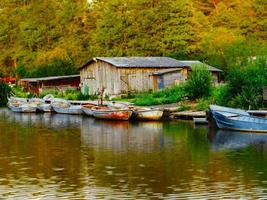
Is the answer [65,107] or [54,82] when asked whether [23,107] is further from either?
[54,82]

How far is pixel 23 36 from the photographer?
11088 cm

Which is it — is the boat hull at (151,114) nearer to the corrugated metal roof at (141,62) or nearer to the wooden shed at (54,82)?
the corrugated metal roof at (141,62)

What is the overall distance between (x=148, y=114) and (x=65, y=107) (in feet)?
47.2

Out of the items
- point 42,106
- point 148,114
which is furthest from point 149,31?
point 148,114

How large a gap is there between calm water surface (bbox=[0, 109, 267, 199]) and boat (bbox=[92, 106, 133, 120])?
3.52m

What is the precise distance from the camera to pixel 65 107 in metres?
65.2

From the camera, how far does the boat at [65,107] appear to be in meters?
63.1

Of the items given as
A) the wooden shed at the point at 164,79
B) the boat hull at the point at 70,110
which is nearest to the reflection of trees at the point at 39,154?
the boat hull at the point at 70,110

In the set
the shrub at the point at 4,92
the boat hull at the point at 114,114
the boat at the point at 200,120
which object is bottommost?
the boat at the point at 200,120

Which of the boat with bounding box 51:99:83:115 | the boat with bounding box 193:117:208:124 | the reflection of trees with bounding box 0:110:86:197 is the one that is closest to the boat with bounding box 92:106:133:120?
the reflection of trees with bounding box 0:110:86:197

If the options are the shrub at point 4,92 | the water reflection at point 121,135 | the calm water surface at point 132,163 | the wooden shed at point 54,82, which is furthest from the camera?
the wooden shed at point 54,82

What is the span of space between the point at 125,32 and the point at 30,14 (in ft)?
92.3

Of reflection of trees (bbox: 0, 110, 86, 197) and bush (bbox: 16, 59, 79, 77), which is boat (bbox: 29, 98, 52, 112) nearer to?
reflection of trees (bbox: 0, 110, 86, 197)

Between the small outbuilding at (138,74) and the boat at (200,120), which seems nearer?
the boat at (200,120)
